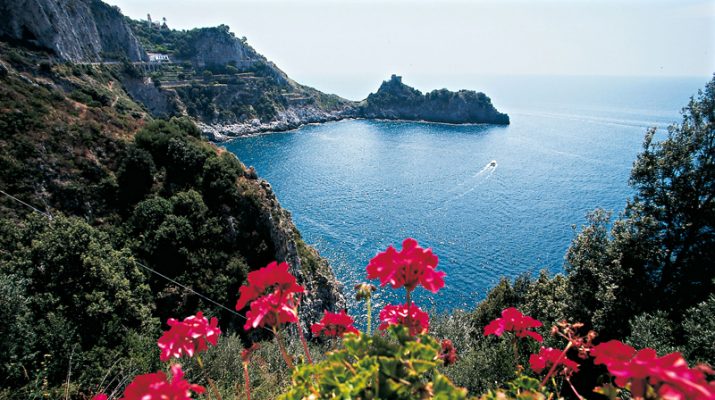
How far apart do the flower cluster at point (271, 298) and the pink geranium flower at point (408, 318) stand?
3.02 feet

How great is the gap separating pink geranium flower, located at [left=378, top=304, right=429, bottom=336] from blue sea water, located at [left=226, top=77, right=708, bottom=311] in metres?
20.5

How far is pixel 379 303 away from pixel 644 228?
28.3 metres

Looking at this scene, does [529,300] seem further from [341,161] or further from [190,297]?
[341,161]

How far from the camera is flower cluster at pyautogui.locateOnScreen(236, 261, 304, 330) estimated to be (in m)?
3.12

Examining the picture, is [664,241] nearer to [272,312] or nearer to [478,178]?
[272,312]

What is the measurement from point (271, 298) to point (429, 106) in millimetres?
155640

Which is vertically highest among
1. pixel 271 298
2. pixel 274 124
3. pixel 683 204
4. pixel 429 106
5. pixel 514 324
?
pixel 429 106

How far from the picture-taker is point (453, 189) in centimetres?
7100

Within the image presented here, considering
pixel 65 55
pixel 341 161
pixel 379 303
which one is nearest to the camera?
pixel 379 303

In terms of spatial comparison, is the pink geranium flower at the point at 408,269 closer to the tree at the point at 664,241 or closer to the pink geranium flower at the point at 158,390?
the pink geranium flower at the point at 158,390

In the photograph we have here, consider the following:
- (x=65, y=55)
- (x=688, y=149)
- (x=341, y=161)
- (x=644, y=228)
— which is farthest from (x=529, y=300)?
(x=65, y=55)

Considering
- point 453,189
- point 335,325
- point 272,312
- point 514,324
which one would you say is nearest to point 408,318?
point 335,325

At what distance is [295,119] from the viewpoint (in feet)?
445

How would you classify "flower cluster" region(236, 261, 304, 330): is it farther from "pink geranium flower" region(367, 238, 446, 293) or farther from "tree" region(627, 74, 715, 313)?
"tree" region(627, 74, 715, 313)
